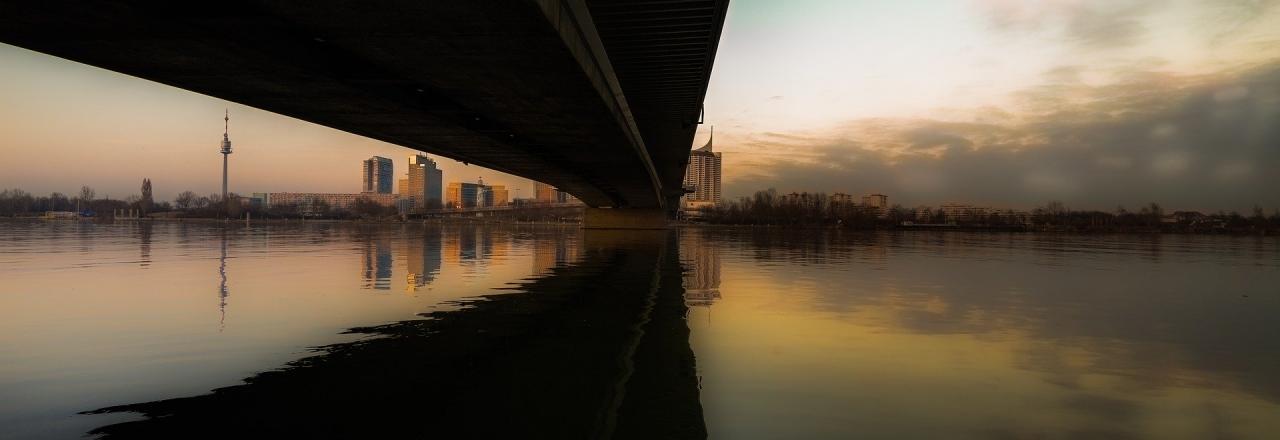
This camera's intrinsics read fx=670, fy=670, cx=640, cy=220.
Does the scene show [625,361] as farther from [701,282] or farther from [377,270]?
[377,270]

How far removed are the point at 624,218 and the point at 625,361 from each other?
3237 inches

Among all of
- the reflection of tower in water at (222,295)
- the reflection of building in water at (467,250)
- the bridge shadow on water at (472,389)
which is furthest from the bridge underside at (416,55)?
the reflection of building in water at (467,250)

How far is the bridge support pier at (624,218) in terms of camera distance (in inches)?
3551

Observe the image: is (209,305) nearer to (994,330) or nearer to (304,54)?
(304,54)

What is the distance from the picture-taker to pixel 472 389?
7648mm

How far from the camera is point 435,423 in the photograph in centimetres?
636

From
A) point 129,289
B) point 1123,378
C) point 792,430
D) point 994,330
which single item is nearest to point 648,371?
point 792,430

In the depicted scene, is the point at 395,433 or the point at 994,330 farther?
the point at 994,330

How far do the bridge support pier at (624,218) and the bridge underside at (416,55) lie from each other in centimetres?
6148

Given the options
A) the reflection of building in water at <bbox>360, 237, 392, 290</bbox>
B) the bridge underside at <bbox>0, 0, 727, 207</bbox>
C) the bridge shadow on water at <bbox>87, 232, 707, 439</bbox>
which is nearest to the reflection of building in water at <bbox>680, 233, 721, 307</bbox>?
the bridge shadow on water at <bbox>87, 232, 707, 439</bbox>

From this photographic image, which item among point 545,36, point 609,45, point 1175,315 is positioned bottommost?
point 1175,315

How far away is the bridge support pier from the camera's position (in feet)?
296

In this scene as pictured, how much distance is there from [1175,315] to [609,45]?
49.3 ft

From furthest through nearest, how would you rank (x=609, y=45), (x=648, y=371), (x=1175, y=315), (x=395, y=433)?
(x=609, y=45)
(x=1175, y=315)
(x=648, y=371)
(x=395, y=433)
